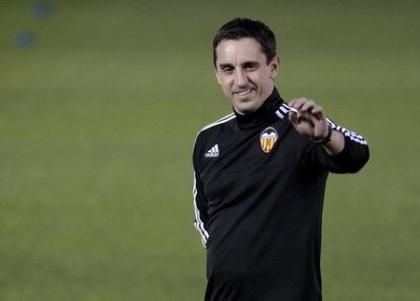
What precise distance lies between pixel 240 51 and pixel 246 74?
0.36ft

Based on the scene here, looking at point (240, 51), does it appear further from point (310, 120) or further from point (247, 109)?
point (310, 120)

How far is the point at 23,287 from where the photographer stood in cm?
941

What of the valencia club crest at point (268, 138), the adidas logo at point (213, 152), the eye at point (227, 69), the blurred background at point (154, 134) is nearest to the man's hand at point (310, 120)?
the valencia club crest at point (268, 138)

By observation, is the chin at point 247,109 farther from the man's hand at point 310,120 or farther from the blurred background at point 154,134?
the blurred background at point 154,134

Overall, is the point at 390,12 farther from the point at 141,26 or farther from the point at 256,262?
the point at 256,262

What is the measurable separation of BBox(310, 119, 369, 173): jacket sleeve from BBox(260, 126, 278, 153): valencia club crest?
0.94ft

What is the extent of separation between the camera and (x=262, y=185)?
4.94m

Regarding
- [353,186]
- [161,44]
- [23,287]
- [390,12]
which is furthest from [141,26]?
[23,287]

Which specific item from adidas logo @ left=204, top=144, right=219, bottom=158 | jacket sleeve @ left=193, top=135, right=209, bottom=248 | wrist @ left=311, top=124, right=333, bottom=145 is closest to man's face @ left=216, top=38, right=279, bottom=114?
adidas logo @ left=204, top=144, right=219, bottom=158

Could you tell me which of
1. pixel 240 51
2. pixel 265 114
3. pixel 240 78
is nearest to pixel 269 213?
pixel 265 114

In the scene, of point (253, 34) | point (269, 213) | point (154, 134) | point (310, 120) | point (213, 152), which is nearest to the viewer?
point (310, 120)

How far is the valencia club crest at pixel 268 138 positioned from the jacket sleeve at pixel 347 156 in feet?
0.94

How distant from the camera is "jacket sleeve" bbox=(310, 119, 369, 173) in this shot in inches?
182

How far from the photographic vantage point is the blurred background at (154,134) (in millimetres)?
9836
